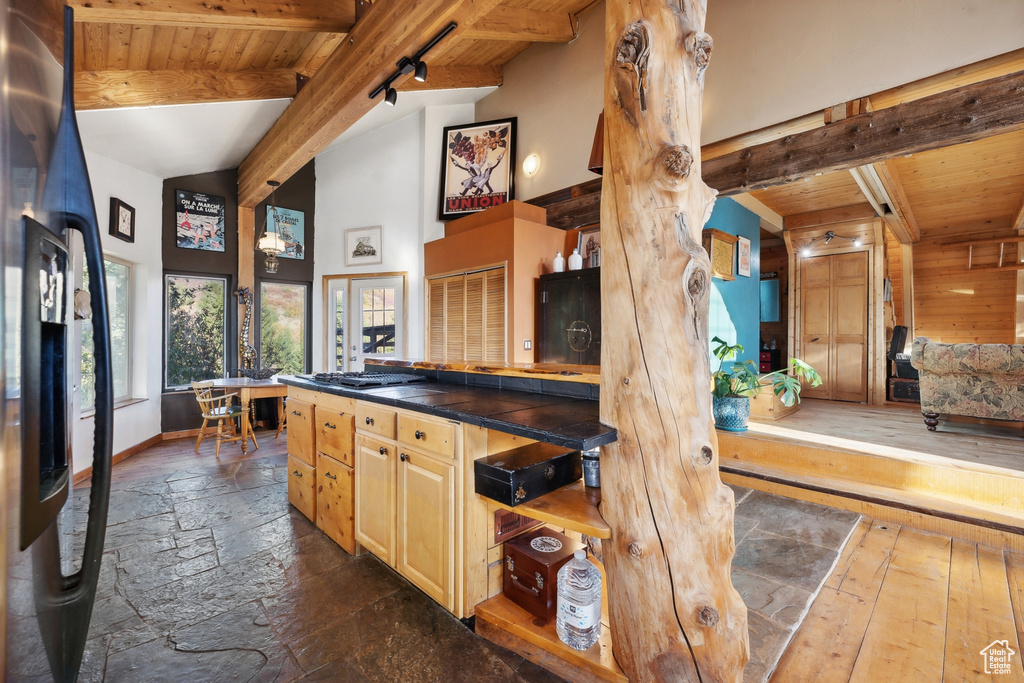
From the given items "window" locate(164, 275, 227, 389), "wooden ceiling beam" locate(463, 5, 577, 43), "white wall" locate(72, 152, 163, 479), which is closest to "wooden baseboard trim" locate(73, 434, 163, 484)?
"white wall" locate(72, 152, 163, 479)

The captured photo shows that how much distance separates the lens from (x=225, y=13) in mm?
2951

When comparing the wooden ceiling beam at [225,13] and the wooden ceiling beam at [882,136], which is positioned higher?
the wooden ceiling beam at [225,13]

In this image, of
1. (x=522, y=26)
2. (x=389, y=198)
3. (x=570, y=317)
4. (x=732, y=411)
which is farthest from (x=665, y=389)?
(x=389, y=198)

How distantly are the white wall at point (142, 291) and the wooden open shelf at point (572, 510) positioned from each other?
4.75 metres

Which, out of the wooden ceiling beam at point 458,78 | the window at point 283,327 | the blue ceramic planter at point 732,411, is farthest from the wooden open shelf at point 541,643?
the window at point 283,327

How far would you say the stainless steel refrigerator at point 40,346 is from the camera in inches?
16.9

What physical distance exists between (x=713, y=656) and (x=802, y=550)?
1589mm

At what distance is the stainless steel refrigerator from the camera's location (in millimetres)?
429

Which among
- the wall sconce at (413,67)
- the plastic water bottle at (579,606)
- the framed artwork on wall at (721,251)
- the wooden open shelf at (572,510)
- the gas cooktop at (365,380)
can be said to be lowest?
the plastic water bottle at (579,606)

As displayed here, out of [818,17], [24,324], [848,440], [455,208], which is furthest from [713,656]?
[455,208]

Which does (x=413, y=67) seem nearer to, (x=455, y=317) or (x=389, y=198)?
(x=455, y=317)

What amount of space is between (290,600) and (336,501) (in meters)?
0.62

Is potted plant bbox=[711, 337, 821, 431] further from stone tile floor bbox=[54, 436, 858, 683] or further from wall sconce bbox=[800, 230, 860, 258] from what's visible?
wall sconce bbox=[800, 230, 860, 258]
